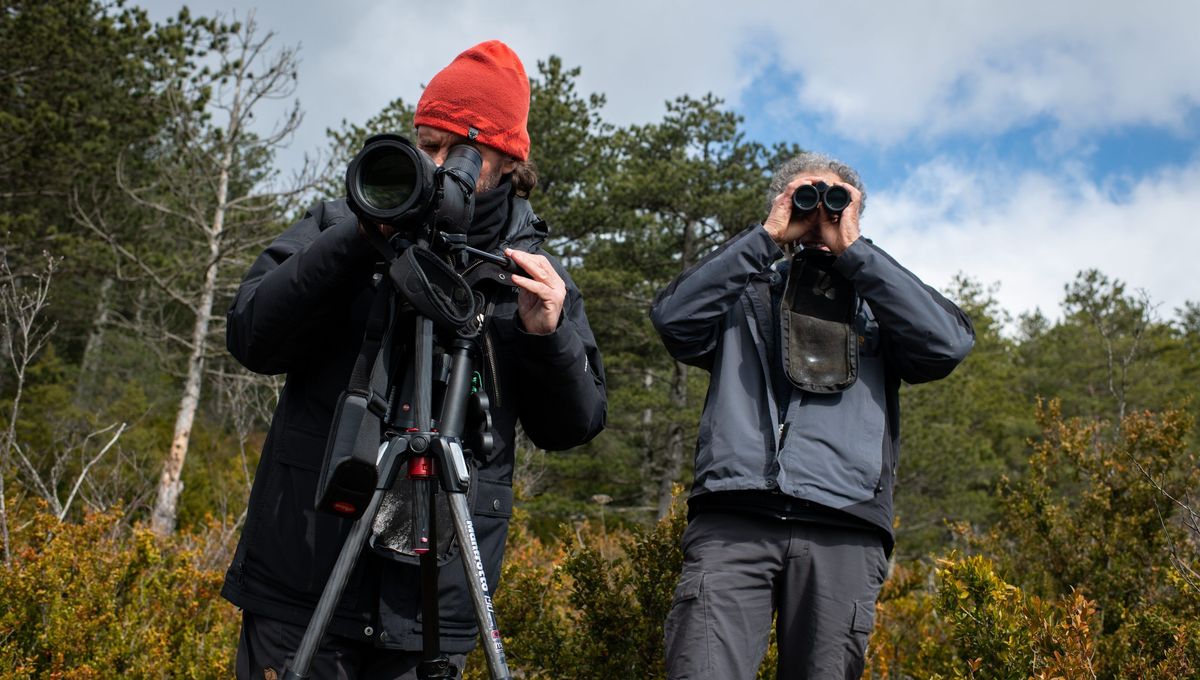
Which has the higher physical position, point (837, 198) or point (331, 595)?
point (837, 198)

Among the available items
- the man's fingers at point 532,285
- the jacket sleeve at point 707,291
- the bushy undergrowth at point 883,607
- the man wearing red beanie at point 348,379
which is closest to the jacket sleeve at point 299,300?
the man wearing red beanie at point 348,379

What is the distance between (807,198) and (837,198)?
80 mm

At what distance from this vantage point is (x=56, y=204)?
15.8 m

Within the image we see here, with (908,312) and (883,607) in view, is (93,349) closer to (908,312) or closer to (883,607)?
(883,607)

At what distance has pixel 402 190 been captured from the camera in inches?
60.1

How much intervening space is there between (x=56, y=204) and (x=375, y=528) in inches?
667

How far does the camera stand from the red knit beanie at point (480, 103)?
1883mm

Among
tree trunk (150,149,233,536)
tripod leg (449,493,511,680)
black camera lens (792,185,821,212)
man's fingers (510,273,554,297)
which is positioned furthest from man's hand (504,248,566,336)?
tree trunk (150,149,233,536)

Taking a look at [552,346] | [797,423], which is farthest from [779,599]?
[552,346]

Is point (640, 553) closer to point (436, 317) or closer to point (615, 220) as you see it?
point (436, 317)

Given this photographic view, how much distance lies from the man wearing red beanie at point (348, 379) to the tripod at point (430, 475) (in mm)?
89

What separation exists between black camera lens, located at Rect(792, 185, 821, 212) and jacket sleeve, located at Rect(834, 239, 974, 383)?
0.15 metres

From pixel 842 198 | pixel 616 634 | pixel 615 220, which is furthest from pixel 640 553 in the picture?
pixel 615 220

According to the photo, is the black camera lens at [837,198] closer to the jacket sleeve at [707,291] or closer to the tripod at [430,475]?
the jacket sleeve at [707,291]
